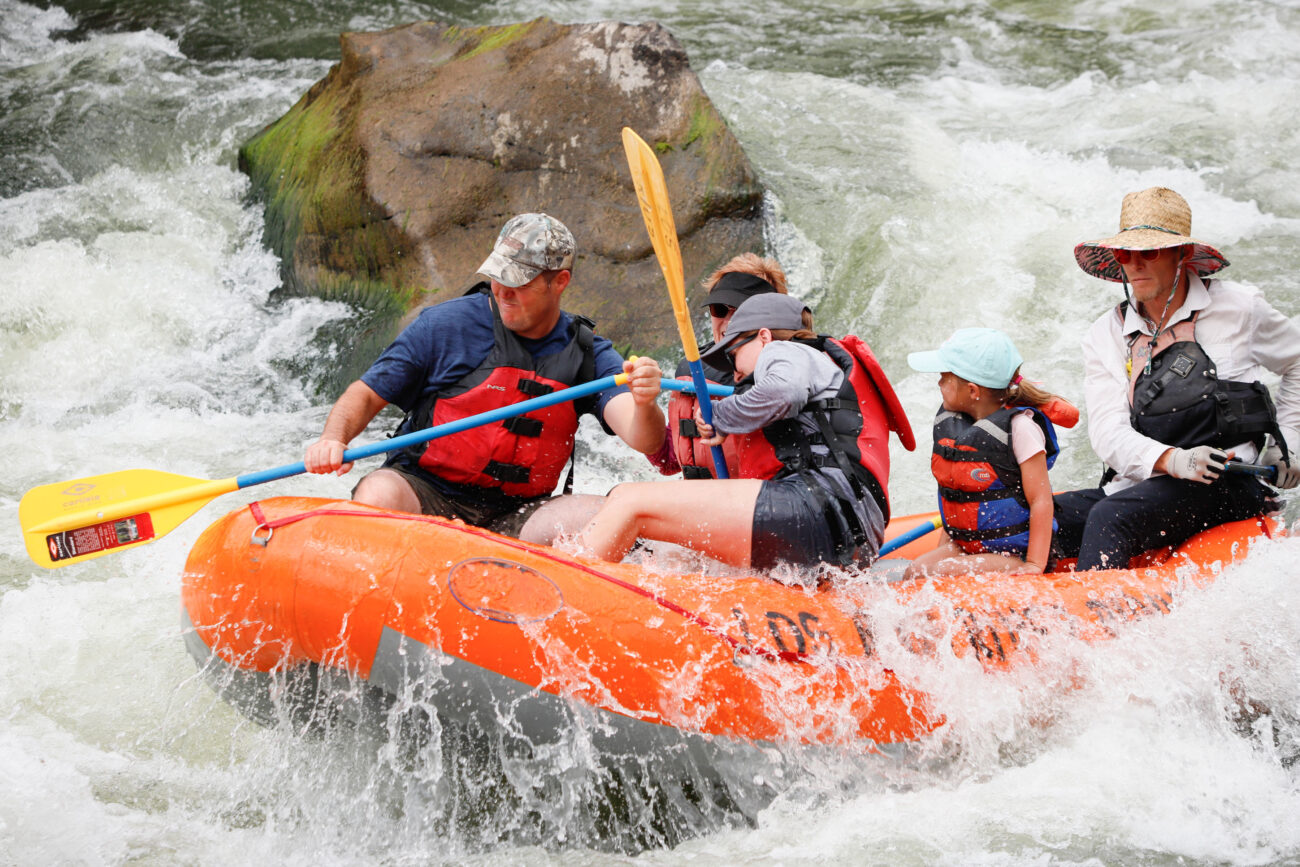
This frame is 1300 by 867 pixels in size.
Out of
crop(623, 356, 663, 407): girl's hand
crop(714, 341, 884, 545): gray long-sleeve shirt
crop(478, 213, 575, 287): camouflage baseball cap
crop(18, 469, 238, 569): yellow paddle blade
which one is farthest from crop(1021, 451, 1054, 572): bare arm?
crop(18, 469, 238, 569): yellow paddle blade

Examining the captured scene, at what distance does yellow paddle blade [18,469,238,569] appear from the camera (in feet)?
9.83

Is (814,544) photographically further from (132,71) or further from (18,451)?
(132,71)

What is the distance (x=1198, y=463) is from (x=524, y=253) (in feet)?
6.22

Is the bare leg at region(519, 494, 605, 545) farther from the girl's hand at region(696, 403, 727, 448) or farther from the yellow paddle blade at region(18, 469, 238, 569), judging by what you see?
the yellow paddle blade at region(18, 469, 238, 569)

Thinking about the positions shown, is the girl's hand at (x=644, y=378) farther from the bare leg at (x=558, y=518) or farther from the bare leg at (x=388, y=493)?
the bare leg at (x=388, y=493)

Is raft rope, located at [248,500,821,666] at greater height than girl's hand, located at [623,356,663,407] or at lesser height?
lesser

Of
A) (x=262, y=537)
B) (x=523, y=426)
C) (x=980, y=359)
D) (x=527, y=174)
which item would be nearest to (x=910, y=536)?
(x=980, y=359)

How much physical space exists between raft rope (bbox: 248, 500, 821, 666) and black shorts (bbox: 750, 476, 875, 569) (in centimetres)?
25

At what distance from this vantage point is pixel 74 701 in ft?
11.1

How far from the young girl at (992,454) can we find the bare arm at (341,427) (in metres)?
1.52

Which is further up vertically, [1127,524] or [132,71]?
[132,71]

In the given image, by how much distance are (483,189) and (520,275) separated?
2684 millimetres

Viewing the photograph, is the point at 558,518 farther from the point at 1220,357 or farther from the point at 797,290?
the point at 797,290

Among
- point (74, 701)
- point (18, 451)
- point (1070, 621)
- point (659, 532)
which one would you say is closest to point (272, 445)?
point (18, 451)
